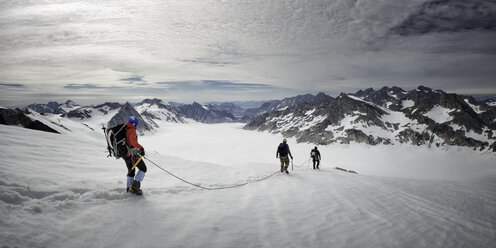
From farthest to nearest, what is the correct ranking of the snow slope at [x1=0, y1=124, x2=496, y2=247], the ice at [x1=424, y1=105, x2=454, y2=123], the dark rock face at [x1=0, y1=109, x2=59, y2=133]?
1. the ice at [x1=424, y1=105, x2=454, y2=123]
2. the dark rock face at [x1=0, y1=109, x2=59, y2=133]
3. the snow slope at [x1=0, y1=124, x2=496, y2=247]

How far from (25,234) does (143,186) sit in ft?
14.4

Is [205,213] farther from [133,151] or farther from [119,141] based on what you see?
[119,141]

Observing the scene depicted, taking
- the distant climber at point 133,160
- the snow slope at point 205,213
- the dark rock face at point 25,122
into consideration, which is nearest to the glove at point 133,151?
the distant climber at point 133,160

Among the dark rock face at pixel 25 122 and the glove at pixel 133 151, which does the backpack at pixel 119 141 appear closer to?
the glove at pixel 133 151

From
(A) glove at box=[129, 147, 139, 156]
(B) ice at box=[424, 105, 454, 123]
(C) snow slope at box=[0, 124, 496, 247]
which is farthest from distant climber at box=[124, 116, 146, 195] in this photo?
(B) ice at box=[424, 105, 454, 123]

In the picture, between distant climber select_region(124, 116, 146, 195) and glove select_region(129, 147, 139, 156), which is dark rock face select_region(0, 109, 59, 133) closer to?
distant climber select_region(124, 116, 146, 195)

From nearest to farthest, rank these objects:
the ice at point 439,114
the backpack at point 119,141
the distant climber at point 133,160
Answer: the distant climber at point 133,160 < the backpack at point 119,141 < the ice at point 439,114

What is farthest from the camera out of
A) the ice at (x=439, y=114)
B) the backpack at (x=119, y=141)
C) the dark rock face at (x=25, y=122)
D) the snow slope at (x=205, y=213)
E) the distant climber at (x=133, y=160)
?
the ice at (x=439, y=114)

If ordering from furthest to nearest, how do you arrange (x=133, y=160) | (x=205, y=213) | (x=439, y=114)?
1. (x=439, y=114)
2. (x=133, y=160)
3. (x=205, y=213)

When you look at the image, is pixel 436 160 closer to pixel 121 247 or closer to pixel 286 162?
pixel 286 162

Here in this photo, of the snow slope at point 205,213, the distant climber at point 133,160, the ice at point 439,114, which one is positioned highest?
the ice at point 439,114

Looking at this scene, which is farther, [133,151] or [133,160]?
[133,160]

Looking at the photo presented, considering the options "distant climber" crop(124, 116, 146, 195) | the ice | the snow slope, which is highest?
the ice

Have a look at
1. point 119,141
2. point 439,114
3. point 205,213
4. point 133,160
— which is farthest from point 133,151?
point 439,114
